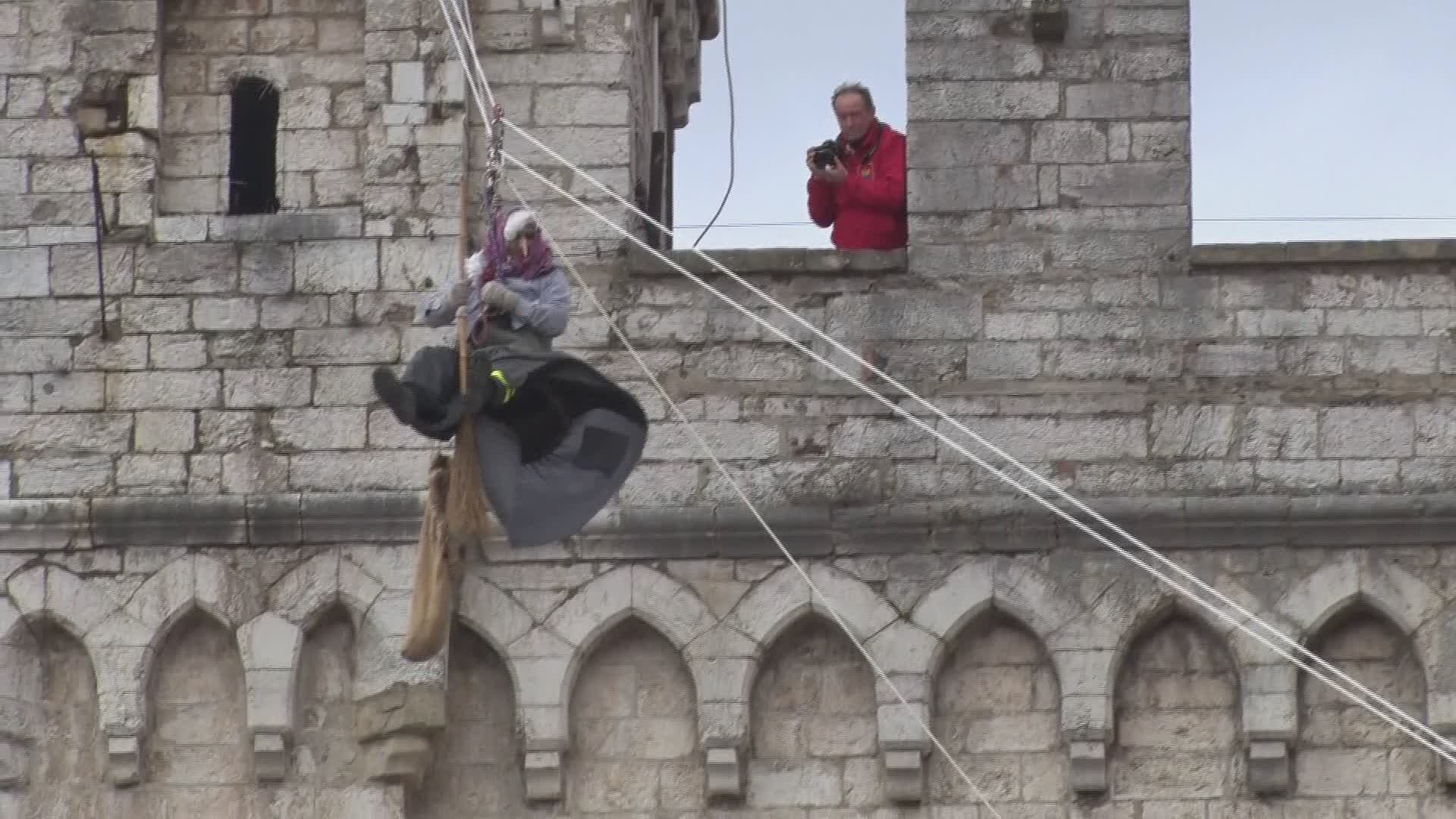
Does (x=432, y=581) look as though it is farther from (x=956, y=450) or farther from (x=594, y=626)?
(x=956, y=450)

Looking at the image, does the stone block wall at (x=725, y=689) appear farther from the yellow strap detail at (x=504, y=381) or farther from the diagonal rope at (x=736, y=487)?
the yellow strap detail at (x=504, y=381)

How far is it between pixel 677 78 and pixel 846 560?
4.49 m

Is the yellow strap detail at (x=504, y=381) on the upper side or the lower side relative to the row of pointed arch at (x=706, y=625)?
upper

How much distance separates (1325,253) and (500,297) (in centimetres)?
303

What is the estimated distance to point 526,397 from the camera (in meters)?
15.1

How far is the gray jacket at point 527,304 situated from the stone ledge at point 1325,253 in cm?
234

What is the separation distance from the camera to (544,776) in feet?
51.1

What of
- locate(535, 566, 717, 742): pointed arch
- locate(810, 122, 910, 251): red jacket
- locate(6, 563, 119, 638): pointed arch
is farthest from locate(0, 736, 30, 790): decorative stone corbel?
locate(810, 122, 910, 251): red jacket

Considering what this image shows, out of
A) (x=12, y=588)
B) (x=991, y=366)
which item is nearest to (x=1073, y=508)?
(x=991, y=366)

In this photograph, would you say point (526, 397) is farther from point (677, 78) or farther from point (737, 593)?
point (677, 78)

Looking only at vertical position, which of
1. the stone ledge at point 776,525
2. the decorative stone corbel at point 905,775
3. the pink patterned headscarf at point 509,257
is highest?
the pink patterned headscarf at point 509,257

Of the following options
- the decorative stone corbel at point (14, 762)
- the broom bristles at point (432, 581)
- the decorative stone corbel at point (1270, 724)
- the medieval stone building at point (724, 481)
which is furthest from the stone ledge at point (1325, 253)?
the decorative stone corbel at point (14, 762)

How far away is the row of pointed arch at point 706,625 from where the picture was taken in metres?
15.5

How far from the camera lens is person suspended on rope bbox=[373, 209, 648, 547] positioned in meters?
14.9
